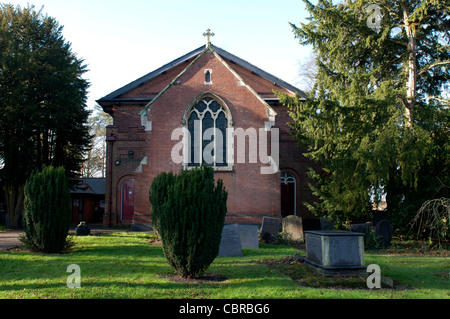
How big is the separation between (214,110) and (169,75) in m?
7.71

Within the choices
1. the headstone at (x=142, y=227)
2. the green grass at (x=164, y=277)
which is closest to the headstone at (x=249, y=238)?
the green grass at (x=164, y=277)

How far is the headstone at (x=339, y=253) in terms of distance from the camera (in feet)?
29.8

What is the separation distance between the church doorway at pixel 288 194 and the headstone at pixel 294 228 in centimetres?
735

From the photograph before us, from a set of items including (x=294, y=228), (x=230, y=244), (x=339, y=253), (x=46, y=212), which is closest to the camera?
(x=339, y=253)

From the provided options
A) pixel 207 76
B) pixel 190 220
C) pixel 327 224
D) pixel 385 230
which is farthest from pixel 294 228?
pixel 207 76

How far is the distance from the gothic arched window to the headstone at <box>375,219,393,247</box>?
7.51m

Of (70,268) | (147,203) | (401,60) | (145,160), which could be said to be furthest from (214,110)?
(70,268)

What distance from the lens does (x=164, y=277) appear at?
8531mm

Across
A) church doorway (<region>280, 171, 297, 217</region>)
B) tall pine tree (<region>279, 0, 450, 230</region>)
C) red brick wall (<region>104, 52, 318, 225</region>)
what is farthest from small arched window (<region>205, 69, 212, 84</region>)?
church doorway (<region>280, 171, 297, 217</region>)

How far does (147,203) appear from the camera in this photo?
18.3m

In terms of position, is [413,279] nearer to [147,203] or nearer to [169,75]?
[147,203]

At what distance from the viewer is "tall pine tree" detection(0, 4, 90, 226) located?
2134 centimetres

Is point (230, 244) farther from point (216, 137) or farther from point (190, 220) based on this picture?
point (216, 137)

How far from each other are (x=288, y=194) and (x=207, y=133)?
25.0 feet
